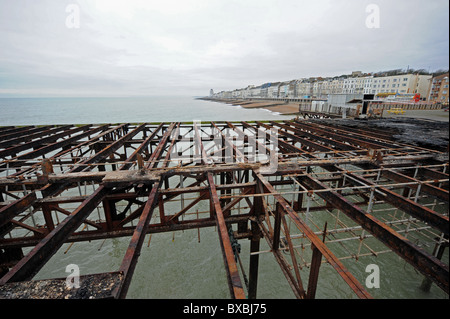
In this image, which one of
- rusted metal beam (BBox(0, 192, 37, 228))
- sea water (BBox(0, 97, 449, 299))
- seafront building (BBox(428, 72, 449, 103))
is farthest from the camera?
seafront building (BBox(428, 72, 449, 103))

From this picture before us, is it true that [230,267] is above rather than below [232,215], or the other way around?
above

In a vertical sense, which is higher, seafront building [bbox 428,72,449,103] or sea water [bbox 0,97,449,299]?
seafront building [bbox 428,72,449,103]

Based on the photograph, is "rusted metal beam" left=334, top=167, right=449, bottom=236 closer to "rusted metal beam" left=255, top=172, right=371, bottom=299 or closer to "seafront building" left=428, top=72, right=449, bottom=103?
"rusted metal beam" left=255, top=172, right=371, bottom=299

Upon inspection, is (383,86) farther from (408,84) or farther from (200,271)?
(200,271)

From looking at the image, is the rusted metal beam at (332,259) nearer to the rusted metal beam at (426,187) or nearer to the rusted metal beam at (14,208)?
the rusted metal beam at (426,187)

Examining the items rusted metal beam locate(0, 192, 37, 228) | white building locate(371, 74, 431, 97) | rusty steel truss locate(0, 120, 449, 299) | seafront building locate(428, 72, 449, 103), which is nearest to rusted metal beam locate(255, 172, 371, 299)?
rusty steel truss locate(0, 120, 449, 299)

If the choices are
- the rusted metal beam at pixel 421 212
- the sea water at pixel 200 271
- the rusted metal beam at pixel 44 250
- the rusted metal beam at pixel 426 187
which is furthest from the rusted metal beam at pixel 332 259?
the sea water at pixel 200 271

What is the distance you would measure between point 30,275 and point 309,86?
163 metres

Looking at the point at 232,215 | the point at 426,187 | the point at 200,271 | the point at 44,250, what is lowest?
the point at 200,271

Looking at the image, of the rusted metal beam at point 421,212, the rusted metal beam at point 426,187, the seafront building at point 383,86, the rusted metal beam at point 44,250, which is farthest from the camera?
the seafront building at point 383,86

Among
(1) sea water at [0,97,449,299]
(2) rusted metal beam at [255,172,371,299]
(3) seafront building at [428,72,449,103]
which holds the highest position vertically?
(3) seafront building at [428,72,449,103]

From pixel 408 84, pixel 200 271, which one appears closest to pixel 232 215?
pixel 200 271
